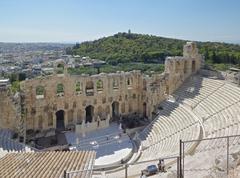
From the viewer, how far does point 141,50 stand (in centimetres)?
7038

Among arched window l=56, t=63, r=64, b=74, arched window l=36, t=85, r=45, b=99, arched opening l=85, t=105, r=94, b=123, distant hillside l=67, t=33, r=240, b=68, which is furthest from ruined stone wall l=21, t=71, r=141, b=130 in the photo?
distant hillside l=67, t=33, r=240, b=68

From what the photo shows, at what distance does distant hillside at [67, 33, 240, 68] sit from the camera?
2200 inches

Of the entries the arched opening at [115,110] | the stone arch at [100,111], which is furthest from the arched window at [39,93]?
the arched opening at [115,110]

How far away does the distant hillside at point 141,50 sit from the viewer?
5588cm

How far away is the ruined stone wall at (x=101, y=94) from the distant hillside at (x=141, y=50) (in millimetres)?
24352

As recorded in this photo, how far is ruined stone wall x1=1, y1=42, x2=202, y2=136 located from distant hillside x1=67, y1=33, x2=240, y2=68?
24.4 m

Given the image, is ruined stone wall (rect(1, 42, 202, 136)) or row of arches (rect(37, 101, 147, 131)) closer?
ruined stone wall (rect(1, 42, 202, 136))

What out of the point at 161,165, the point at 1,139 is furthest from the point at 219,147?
the point at 1,139

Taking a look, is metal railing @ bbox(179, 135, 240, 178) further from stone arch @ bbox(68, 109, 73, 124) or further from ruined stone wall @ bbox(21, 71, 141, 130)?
stone arch @ bbox(68, 109, 73, 124)

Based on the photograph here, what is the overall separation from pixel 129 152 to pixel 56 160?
1109 centimetres

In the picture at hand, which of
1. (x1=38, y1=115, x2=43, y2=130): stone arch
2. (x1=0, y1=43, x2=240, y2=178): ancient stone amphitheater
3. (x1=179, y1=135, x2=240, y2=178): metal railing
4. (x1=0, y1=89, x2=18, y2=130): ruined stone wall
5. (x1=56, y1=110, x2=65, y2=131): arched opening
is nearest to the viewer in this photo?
(x1=179, y1=135, x2=240, y2=178): metal railing

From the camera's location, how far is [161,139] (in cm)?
2436

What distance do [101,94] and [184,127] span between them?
31.0ft

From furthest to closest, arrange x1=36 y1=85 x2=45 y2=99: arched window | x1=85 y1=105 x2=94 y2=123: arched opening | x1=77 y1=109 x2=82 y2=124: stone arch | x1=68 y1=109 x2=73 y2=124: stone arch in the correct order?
x1=85 y1=105 x2=94 y2=123: arched opening → x1=77 y1=109 x2=82 y2=124: stone arch → x1=68 y1=109 x2=73 y2=124: stone arch → x1=36 y1=85 x2=45 y2=99: arched window
